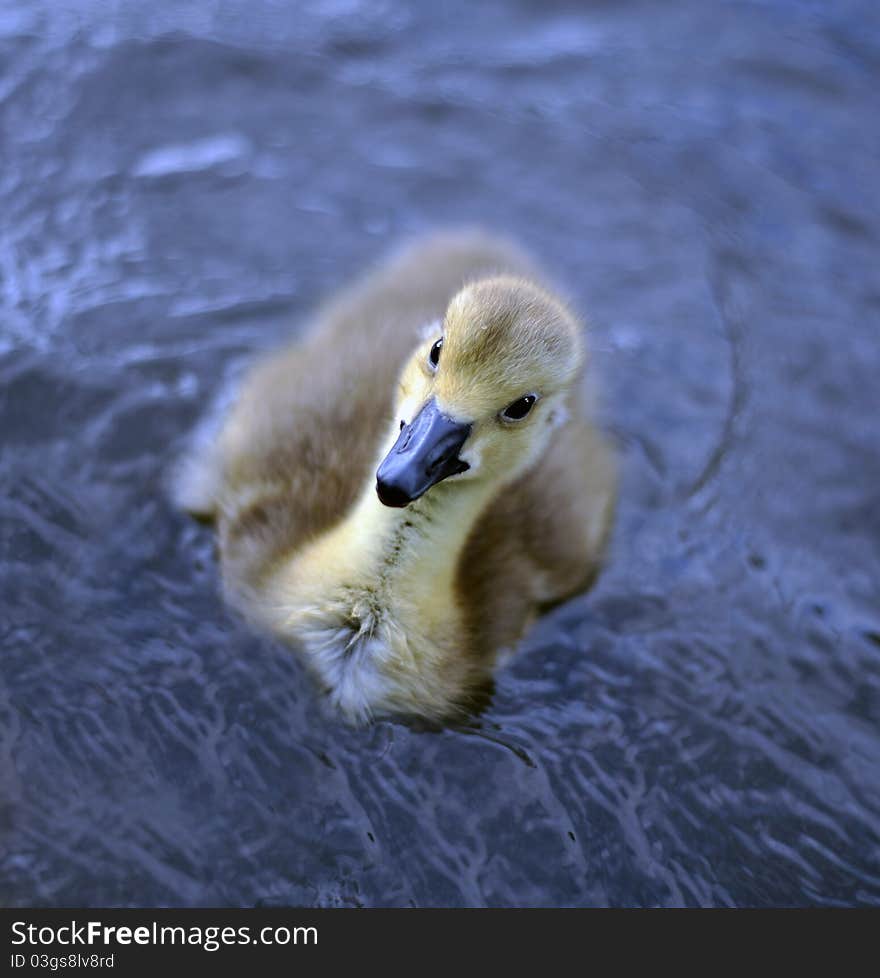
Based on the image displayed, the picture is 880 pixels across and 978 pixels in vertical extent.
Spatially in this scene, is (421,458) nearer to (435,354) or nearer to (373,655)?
(435,354)

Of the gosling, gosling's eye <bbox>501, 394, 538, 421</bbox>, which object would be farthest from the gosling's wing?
gosling's eye <bbox>501, 394, 538, 421</bbox>

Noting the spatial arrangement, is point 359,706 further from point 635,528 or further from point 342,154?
point 342,154

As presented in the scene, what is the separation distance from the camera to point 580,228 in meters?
6.23

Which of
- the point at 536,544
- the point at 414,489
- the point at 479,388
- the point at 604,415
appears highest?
the point at 479,388

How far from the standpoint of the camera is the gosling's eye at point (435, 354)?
380 centimetres

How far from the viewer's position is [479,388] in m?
3.69

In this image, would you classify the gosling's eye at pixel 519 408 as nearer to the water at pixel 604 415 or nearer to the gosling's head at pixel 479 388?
the gosling's head at pixel 479 388

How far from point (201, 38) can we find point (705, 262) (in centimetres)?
272

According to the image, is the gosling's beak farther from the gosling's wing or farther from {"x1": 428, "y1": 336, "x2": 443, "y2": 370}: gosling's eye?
the gosling's wing

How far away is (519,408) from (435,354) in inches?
11.1

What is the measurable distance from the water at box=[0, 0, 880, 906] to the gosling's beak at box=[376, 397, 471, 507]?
954 millimetres

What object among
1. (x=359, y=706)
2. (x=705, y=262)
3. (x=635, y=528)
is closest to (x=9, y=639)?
(x=359, y=706)

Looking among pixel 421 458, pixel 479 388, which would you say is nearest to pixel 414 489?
pixel 421 458

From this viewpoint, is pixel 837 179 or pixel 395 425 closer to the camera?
Answer: pixel 395 425
